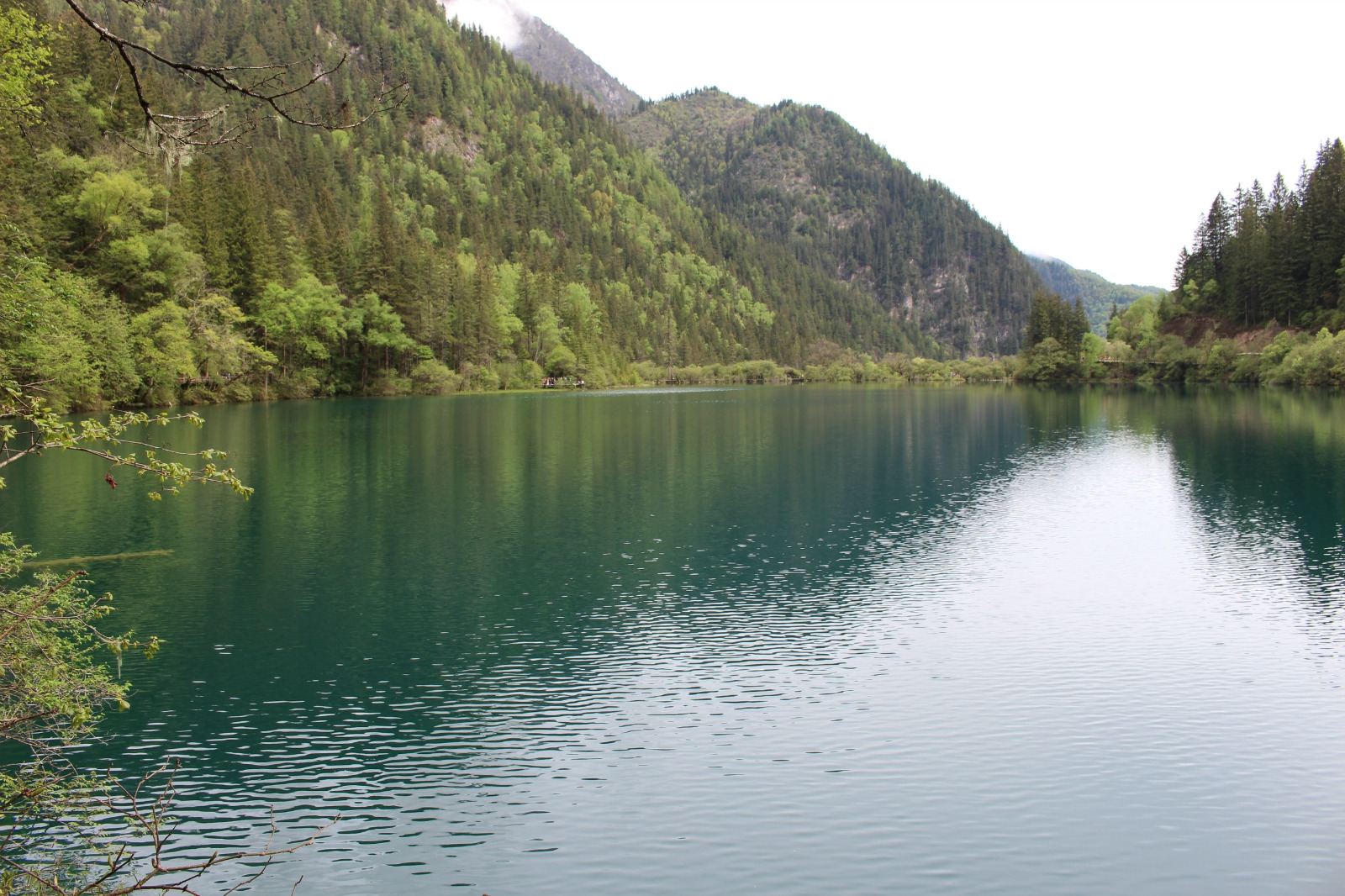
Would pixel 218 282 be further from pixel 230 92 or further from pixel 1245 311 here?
pixel 1245 311

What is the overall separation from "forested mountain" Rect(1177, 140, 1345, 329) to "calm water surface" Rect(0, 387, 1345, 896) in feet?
302

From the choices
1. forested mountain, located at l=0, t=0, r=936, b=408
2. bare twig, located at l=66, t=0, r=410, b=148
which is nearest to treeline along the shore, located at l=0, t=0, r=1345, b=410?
forested mountain, located at l=0, t=0, r=936, b=408

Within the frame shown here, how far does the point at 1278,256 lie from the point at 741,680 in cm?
13128

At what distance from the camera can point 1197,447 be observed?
51688 millimetres

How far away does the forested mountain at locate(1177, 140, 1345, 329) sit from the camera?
111375 millimetres

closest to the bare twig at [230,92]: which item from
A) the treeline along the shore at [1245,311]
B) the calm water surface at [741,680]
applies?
the calm water surface at [741,680]

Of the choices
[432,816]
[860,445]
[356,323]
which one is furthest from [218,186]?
[432,816]

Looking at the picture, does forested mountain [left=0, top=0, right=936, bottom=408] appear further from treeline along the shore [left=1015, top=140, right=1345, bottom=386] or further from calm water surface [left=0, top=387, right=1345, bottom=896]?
treeline along the shore [left=1015, top=140, right=1345, bottom=386]

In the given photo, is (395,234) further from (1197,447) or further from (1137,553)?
(1137,553)

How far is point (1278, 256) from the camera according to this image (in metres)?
118

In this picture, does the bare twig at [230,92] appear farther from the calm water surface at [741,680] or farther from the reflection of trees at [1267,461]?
the reflection of trees at [1267,461]

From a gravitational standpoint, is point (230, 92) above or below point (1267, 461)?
above

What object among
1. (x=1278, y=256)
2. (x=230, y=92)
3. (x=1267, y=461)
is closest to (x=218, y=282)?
(x=1267, y=461)

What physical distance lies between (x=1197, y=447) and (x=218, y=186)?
89789 millimetres
